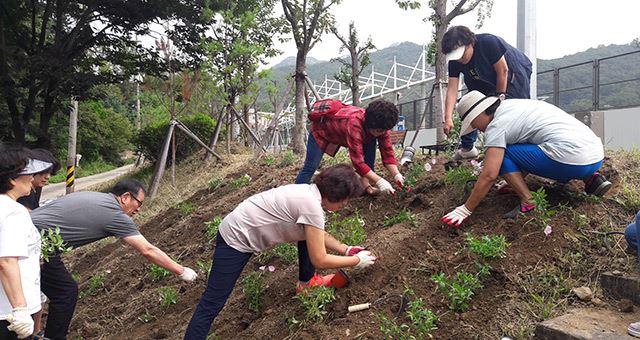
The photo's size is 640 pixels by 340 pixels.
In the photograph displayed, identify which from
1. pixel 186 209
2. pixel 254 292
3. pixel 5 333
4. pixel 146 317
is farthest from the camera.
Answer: pixel 186 209

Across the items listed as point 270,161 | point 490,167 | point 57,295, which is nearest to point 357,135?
point 490,167

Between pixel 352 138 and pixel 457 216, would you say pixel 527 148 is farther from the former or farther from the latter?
pixel 352 138

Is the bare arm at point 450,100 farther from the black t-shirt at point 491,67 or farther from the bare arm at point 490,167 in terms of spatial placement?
the bare arm at point 490,167

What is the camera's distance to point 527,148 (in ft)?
11.9

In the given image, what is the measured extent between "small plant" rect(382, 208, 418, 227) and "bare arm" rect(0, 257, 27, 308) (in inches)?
111

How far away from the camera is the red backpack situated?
4.79 metres

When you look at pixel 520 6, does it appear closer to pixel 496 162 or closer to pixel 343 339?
pixel 496 162

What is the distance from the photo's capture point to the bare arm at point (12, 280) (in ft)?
9.31

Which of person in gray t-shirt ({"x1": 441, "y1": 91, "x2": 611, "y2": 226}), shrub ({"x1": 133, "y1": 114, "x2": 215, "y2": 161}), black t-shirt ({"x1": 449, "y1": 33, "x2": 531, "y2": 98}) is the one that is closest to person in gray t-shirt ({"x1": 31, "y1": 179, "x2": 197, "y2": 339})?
person in gray t-shirt ({"x1": 441, "y1": 91, "x2": 611, "y2": 226})

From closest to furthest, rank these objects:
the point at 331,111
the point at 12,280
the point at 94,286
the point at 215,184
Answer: the point at 12,280, the point at 331,111, the point at 94,286, the point at 215,184

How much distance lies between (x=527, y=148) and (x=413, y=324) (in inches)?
58.0

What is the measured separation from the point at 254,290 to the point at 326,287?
73 centimetres

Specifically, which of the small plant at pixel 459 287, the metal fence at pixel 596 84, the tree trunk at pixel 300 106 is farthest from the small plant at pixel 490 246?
the metal fence at pixel 596 84

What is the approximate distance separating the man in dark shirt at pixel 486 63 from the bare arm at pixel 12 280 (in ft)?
11.4
